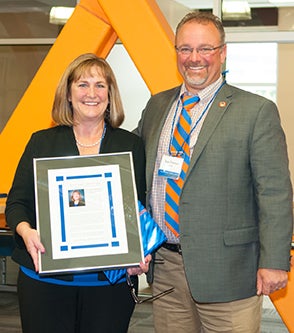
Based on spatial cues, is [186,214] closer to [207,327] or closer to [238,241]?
[238,241]

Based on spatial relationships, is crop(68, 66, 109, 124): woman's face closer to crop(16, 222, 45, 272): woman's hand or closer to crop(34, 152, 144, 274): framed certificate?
crop(34, 152, 144, 274): framed certificate

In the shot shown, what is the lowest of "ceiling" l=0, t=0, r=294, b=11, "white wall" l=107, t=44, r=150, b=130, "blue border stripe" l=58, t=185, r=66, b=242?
"blue border stripe" l=58, t=185, r=66, b=242

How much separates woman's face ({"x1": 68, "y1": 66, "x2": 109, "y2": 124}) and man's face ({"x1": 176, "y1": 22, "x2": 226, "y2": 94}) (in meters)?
0.36

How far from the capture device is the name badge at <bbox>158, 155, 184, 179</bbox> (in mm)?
2855

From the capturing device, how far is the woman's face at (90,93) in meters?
Result: 2.79

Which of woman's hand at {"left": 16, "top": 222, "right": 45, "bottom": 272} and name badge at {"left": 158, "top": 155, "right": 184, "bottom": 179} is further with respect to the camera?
name badge at {"left": 158, "top": 155, "right": 184, "bottom": 179}

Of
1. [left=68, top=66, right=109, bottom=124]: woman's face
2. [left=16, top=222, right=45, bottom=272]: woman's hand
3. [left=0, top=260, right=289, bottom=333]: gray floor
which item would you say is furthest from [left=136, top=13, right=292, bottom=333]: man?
[left=0, top=260, right=289, bottom=333]: gray floor

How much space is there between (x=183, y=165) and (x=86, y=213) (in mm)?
464

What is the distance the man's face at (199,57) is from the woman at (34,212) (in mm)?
327

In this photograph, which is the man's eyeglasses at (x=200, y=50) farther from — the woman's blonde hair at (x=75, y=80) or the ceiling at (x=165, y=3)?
the ceiling at (x=165, y=3)

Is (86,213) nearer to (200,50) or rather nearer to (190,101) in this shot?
(190,101)

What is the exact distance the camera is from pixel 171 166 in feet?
9.43

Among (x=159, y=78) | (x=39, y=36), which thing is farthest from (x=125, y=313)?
(x=39, y=36)

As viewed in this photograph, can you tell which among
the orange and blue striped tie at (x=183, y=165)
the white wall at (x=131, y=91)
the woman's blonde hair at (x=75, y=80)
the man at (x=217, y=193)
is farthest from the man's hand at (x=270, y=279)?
the white wall at (x=131, y=91)
